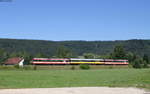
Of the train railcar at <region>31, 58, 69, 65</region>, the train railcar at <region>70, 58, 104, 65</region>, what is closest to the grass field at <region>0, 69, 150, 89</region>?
the train railcar at <region>31, 58, 69, 65</region>

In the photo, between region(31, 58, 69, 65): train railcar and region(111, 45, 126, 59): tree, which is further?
region(111, 45, 126, 59): tree

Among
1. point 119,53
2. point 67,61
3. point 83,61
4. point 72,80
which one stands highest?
point 72,80

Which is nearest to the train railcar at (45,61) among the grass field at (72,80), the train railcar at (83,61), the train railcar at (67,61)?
the train railcar at (67,61)

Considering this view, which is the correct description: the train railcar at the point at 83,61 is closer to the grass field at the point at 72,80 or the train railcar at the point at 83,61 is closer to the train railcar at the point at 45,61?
the train railcar at the point at 45,61

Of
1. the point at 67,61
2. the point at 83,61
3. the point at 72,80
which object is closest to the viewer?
the point at 72,80

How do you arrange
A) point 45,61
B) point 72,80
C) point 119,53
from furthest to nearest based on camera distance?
point 119,53 → point 45,61 → point 72,80

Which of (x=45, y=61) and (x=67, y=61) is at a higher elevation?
(x=45, y=61)

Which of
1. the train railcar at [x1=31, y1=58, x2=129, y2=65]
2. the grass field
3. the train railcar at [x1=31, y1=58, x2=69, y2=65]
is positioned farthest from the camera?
the train railcar at [x1=31, y1=58, x2=129, y2=65]

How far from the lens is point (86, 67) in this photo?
5147cm


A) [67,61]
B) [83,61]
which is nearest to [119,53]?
[83,61]

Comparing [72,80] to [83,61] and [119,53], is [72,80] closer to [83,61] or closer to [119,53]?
[83,61]

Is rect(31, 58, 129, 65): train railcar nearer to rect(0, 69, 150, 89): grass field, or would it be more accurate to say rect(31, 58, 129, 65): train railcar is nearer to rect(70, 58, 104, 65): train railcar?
rect(70, 58, 104, 65): train railcar
